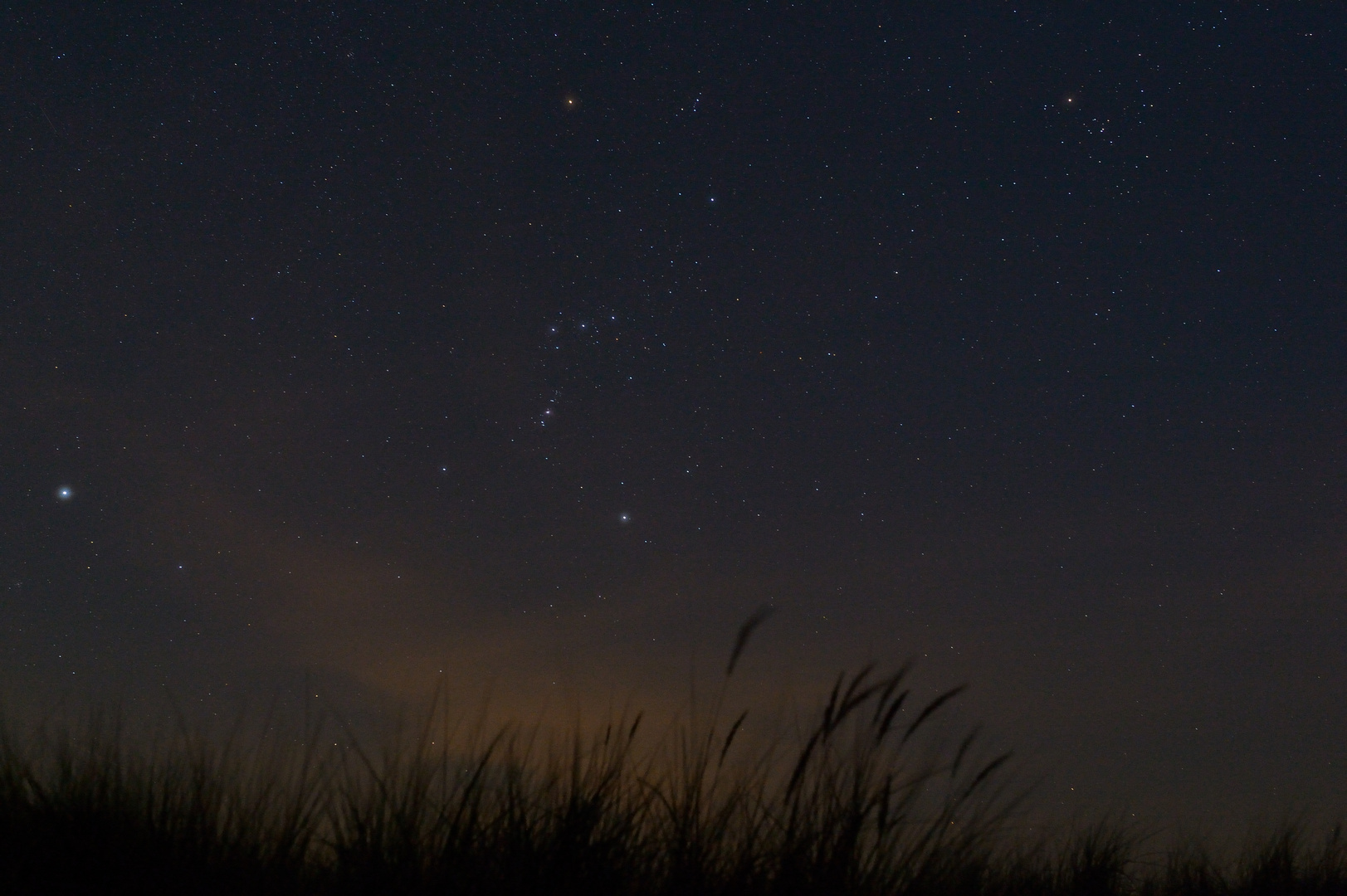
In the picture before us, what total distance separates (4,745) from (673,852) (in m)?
1.71

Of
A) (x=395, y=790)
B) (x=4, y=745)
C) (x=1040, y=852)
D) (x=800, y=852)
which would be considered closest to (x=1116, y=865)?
(x=1040, y=852)

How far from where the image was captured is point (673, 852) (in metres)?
2.87

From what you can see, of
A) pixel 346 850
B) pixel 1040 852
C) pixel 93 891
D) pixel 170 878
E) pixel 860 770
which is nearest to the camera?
pixel 93 891

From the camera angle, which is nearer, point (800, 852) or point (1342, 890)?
point (800, 852)

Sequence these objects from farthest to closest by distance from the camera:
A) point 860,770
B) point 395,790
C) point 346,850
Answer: point 860,770 < point 395,790 < point 346,850

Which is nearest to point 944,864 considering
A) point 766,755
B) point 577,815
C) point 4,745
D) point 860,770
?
point 860,770

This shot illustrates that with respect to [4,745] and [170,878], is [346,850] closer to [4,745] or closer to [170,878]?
[170,878]

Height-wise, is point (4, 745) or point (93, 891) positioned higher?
point (4, 745)

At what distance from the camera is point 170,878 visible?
7.79 feet

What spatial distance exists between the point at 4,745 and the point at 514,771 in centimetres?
128

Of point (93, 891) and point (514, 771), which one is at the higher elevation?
point (514, 771)

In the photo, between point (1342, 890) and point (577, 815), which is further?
point (1342, 890)

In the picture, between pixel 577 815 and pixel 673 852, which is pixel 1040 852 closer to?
pixel 673 852

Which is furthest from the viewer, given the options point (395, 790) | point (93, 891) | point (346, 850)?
point (395, 790)
